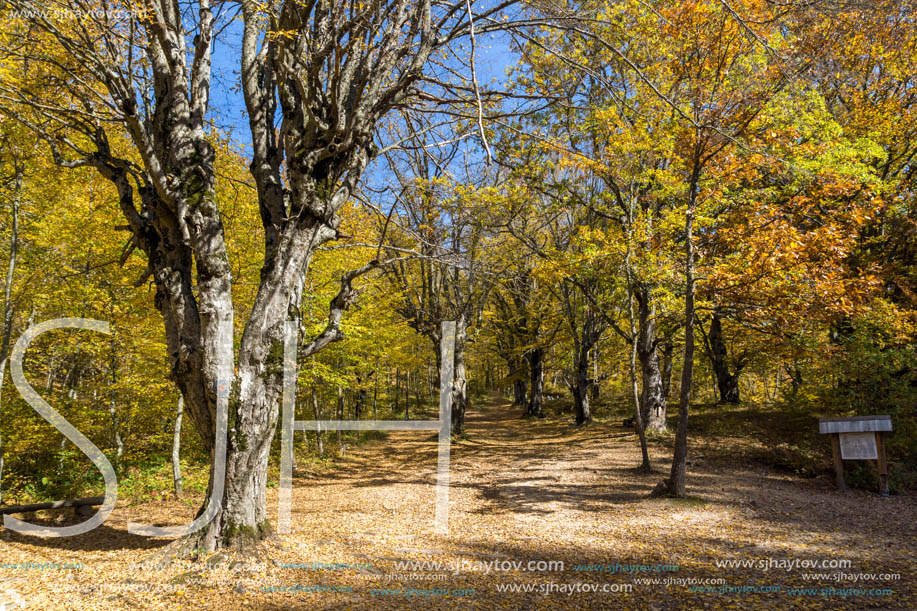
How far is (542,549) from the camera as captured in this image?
16.6ft

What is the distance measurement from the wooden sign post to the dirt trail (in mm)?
422

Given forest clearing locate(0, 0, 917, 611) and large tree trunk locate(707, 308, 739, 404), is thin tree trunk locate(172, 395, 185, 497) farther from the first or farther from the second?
large tree trunk locate(707, 308, 739, 404)

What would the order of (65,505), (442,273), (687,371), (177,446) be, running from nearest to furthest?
(687,371) → (65,505) → (177,446) → (442,273)

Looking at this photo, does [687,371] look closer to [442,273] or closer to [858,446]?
[858,446]

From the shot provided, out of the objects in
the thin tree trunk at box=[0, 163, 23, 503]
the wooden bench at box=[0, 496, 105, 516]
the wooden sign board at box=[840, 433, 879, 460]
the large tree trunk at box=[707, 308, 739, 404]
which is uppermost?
the thin tree trunk at box=[0, 163, 23, 503]

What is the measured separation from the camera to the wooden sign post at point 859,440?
733 centimetres

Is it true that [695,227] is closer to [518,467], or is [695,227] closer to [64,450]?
[518,467]

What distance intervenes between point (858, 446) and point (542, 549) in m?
6.36

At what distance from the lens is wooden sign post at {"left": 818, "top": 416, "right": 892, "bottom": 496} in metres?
7.33

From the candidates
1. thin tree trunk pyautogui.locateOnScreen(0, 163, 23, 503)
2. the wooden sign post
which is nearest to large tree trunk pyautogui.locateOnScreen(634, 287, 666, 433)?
the wooden sign post

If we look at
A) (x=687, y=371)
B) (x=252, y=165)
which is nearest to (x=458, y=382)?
(x=687, y=371)

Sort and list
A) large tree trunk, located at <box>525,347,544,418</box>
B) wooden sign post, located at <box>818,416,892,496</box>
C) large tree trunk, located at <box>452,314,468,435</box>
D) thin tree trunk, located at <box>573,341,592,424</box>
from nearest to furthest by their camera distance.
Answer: wooden sign post, located at <box>818,416,892,496</box> < large tree trunk, located at <box>452,314,468,435</box> < thin tree trunk, located at <box>573,341,592,424</box> < large tree trunk, located at <box>525,347,544,418</box>

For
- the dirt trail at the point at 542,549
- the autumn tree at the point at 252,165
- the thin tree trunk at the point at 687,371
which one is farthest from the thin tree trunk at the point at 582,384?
the autumn tree at the point at 252,165

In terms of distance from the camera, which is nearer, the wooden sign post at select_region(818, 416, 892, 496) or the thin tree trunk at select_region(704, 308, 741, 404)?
the wooden sign post at select_region(818, 416, 892, 496)
